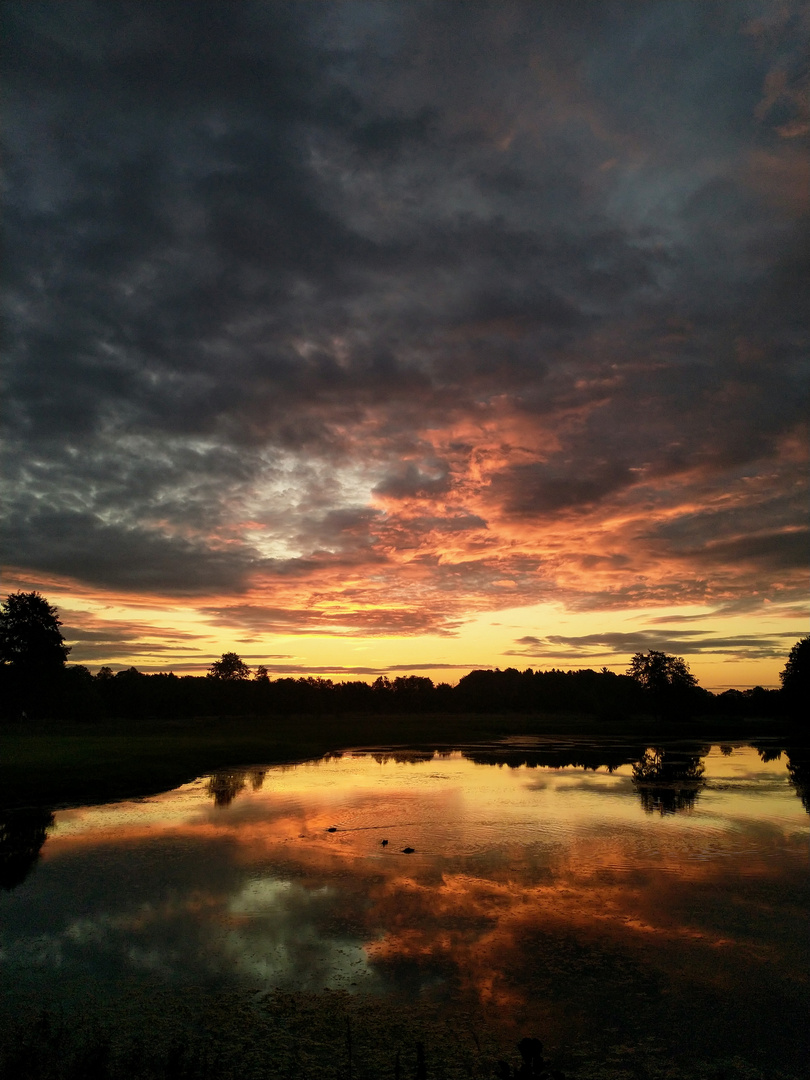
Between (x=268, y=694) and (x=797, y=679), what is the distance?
115966mm

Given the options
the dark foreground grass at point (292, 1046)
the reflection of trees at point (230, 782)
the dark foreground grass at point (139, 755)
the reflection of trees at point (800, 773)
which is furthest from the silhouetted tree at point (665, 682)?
the dark foreground grass at point (292, 1046)

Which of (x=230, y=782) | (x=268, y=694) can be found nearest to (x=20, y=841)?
(x=230, y=782)

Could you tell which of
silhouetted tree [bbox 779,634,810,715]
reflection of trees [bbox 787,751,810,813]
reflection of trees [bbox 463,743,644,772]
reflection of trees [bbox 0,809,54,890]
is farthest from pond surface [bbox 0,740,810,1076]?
silhouetted tree [bbox 779,634,810,715]

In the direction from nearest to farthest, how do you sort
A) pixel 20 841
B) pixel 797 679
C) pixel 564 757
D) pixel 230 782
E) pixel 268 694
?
pixel 20 841 → pixel 230 782 → pixel 564 757 → pixel 797 679 → pixel 268 694

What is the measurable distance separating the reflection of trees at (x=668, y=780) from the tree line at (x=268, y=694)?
162ft

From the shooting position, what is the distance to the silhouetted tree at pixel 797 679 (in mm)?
94938

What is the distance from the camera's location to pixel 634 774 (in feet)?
155

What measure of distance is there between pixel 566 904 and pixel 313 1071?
9.70 meters

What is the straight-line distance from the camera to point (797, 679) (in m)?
97.7

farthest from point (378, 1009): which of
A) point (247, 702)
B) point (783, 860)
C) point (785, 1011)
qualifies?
point (247, 702)

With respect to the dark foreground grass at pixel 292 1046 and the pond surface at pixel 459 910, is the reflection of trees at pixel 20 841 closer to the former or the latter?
the pond surface at pixel 459 910

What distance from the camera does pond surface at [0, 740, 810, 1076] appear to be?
39.5 ft

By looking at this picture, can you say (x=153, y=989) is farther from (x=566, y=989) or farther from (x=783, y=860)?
(x=783, y=860)

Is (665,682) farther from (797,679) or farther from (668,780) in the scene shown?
(668,780)
